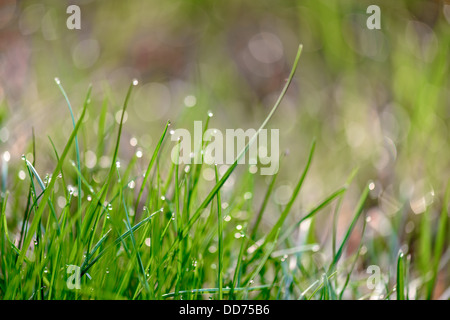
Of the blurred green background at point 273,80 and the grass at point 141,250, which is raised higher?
the blurred green background at point 273,80

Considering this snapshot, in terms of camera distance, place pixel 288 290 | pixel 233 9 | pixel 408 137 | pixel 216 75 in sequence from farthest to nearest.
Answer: pixel 233 9 → pixel 216 75 → pixel 408 137 → pixel 288 290

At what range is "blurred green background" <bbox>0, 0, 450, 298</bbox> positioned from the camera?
118cm

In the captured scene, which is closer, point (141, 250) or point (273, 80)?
point (141, 250)

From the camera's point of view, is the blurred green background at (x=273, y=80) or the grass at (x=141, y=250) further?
the blurred green background at (x=273, y=80)

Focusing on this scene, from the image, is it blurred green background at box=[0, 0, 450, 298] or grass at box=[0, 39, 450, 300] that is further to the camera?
blurred green background at box=[0, 0, 450, 298]

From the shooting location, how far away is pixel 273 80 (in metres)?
1.67

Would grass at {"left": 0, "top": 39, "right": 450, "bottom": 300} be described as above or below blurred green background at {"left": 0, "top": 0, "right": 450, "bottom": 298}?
below

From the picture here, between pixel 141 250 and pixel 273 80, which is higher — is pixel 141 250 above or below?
below

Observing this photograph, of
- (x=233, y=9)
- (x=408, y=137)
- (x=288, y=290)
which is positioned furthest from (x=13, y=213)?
(x=233, y=9)

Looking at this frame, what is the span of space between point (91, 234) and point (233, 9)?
1255 mm

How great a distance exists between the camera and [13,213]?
0.85 metres

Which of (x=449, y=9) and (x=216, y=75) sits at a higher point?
(x=449, y=9)

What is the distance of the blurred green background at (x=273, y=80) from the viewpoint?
3.86ft
